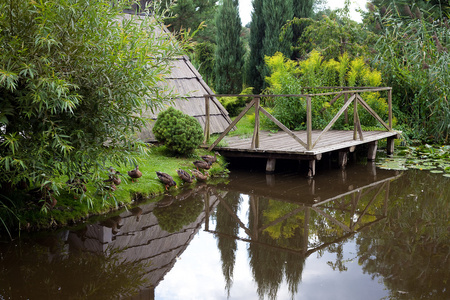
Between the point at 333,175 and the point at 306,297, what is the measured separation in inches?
204

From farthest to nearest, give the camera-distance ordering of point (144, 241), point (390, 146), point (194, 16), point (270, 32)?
1. point (194, 16)
2. point (270, 32)
3. point (390, 146)
4. point (144, 241)

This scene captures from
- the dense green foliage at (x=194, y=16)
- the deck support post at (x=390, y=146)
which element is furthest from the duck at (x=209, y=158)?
the dense green foliage at (x=194, y=16)

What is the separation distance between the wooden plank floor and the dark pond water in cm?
109

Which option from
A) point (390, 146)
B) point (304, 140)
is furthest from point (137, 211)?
point (390, 146)

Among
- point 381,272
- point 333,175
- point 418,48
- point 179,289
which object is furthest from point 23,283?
point 418,48

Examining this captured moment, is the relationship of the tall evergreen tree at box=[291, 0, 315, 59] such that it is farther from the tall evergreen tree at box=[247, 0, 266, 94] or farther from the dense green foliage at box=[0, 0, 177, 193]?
the dense green foliage at box=[0, 0, 177, 193]

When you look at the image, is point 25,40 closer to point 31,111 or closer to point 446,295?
point 31,111

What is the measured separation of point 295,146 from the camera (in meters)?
9.02

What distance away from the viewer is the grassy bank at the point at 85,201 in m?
5.57

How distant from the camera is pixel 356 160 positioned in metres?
10.7

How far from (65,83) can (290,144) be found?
546 cm

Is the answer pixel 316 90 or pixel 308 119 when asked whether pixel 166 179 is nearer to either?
pixel 308 119

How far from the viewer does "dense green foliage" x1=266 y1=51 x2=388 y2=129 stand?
11367 mm

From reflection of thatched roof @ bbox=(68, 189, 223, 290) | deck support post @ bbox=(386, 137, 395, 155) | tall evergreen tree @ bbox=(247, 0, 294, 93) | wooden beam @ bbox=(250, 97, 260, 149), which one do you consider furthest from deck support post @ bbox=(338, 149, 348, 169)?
tall evergreen tree @ bbox=(247, 0, 294, 93)
